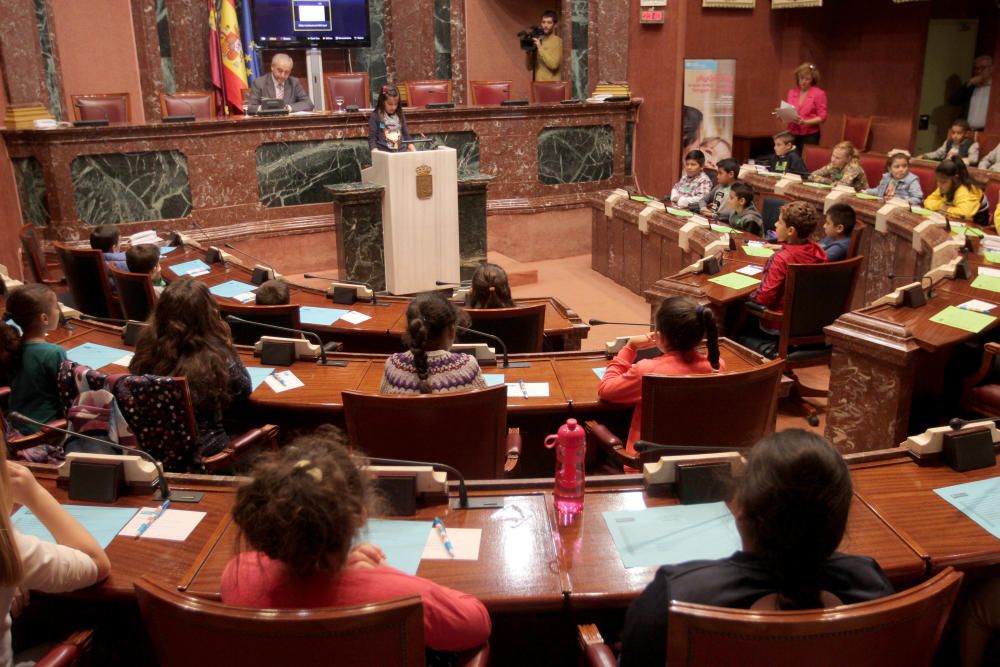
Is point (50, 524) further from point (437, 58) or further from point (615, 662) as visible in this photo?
point (437, 58)

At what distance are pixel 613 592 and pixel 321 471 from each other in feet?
2.22

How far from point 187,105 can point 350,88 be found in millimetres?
1453

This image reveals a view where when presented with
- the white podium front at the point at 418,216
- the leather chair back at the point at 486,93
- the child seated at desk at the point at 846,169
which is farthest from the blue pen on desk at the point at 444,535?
the leather chair back at the point at 486,93

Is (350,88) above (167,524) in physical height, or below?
above

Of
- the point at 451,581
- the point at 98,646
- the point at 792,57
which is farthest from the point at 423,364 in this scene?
the point at 792,57

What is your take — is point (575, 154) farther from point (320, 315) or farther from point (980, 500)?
point (980, 500)

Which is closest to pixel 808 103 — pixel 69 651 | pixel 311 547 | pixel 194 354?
pixel 194 354

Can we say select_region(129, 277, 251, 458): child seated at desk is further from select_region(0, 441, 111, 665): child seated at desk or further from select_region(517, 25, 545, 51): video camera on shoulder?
select_region(517, 25, 545, 51): video camera on shoulder

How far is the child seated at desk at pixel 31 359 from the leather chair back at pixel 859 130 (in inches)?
347

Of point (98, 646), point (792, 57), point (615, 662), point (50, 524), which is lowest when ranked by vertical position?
point (98, 646)

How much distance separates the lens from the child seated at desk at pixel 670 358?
2.74 metres

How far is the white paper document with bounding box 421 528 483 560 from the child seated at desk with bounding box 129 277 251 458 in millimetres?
A: 1174

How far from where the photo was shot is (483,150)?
25.6 ft

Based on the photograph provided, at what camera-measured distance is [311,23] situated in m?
8.99
